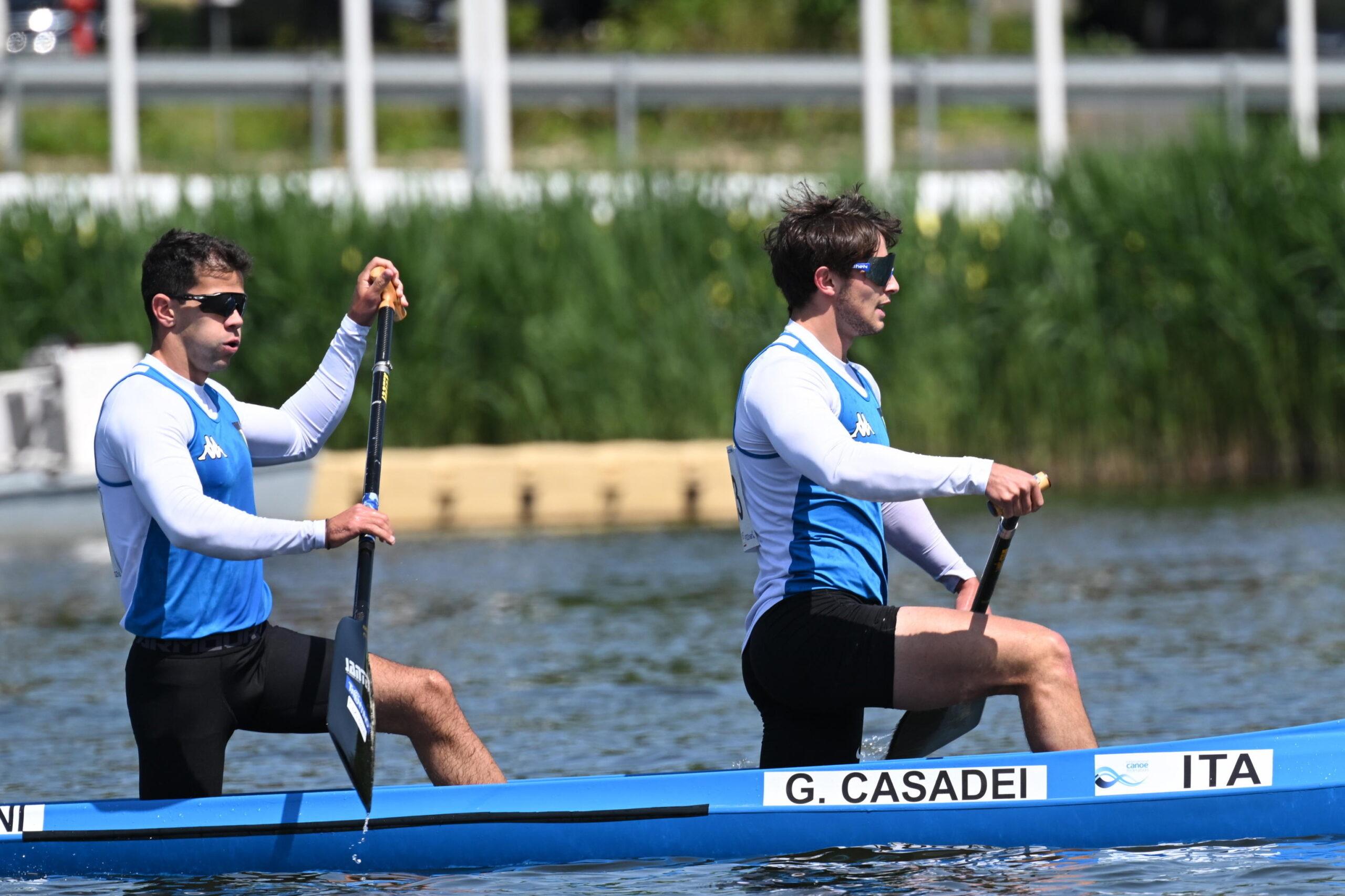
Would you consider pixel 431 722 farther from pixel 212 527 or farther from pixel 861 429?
pixel 861 429

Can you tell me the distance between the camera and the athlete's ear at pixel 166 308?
5523 millimetres

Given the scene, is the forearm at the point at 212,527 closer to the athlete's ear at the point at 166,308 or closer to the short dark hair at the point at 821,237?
the athlete's ear at the point at 166,308

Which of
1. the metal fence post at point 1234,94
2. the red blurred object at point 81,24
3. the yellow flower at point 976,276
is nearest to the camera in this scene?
the yellow flower at point 976,276

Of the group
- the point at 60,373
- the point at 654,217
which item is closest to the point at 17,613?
the point at 60,373

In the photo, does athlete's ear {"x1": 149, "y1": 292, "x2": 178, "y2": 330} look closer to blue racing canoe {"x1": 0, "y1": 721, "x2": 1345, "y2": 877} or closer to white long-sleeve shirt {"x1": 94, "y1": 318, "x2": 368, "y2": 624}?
white long-sleeve shirt {"x1": 94, "y1": 318, "x2": 368, "y2": 624}

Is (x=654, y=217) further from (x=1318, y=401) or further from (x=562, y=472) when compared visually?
(x=1318, y=401)

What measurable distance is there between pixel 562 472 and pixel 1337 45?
571 inches

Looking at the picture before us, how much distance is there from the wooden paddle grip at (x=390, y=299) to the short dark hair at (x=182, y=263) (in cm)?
46

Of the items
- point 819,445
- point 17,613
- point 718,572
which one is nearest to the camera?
point 819,445

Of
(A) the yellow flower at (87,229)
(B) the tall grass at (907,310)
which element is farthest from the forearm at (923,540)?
(A) the yellow flower at (87,229)

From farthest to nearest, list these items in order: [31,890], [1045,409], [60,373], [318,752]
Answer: [1045,409] → [60,373] → [318,752] → [31,890]

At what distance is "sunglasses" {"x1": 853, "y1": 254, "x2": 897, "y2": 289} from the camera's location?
5.44m

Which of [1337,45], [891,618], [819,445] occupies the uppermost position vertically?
[1337,45]

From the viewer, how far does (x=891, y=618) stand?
532cm
